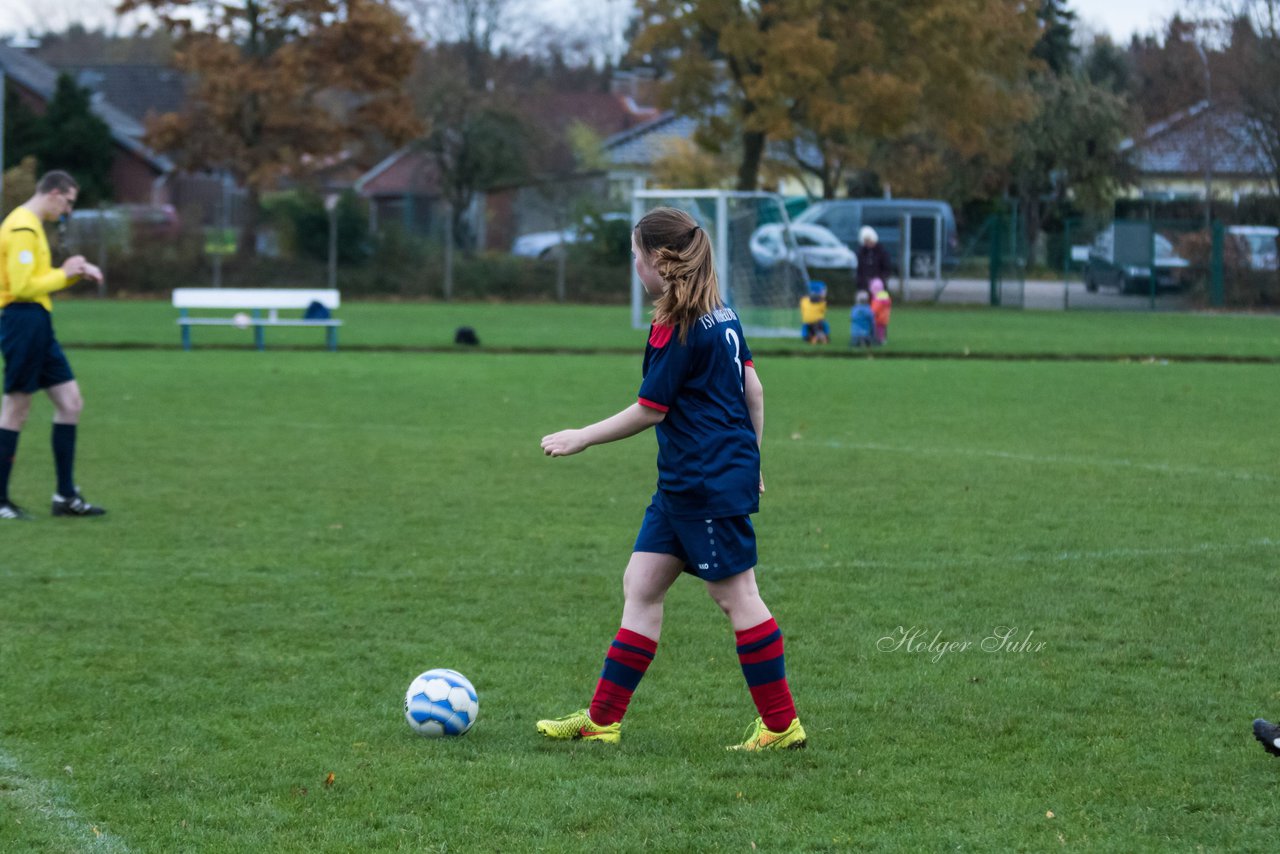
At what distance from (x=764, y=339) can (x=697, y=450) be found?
19883 millimetres

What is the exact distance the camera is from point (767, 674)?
4781 millimetres

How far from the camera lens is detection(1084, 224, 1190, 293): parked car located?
1357 inches

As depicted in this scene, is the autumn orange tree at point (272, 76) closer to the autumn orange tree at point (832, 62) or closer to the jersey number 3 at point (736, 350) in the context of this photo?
the autumn orange tree at point (832, 62)

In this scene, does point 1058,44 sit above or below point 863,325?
above

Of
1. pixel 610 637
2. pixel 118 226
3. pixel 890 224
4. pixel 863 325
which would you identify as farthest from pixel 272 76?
pixel 610 637

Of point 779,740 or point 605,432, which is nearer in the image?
point 605,432

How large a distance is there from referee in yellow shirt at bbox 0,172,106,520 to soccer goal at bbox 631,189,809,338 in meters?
16.5

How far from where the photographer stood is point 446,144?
1921 inches

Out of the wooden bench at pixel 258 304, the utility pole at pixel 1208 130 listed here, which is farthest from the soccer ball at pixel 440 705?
the utility pole at pixel 1208 130

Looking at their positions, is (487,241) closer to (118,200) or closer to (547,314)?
(547,314)

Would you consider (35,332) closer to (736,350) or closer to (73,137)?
(736,350)

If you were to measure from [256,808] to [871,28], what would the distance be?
1308 inches

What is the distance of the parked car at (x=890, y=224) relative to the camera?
3809 centimetres

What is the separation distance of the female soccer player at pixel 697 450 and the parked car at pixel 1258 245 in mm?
→ 30942
